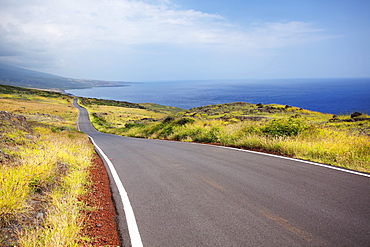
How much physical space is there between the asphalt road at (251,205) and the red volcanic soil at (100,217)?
304mm

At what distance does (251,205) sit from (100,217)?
286 centimetres

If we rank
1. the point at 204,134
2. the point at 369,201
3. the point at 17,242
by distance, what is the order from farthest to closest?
the point at 204,134, the point at 369,201, the point at 17,242

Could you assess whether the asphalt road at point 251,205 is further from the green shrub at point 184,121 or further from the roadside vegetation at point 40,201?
the green shrub at point 184,121

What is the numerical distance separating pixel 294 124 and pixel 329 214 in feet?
26.2

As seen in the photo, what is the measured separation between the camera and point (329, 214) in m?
3.73

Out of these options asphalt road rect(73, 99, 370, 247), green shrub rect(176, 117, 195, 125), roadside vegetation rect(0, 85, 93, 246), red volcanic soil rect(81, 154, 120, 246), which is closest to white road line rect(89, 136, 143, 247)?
asphalt road rect(73, 99, 370, 247)

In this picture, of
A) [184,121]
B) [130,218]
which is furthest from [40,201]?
[184,121]

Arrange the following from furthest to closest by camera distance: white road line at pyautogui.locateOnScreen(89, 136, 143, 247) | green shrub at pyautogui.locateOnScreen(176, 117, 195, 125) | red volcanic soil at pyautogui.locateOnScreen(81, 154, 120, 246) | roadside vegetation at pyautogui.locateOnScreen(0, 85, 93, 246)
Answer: green shrub at pyautogui.locateOnScreen(176, 117, 195, 125) < red volcanic soil at pyautogui.locateOnScreen(81, 154, 120, 246) < white road line at pyautogui.locateOnScreen(89, 136, 143, 247) < roadside vegetation at pyautogui.locateOnScreen(0, 85, 93, 246)

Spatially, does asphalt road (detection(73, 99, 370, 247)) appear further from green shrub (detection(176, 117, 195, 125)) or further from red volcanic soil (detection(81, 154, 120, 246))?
green shrub (detection(176, 117, 195, 125))

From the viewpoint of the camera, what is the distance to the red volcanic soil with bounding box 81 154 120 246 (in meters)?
3.47

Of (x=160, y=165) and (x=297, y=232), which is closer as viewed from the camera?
(x=297, y=232)

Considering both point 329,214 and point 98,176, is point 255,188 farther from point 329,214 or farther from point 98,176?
point 98,176

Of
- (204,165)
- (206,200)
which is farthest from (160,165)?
(206,200)

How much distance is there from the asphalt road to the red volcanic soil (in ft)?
1.00
